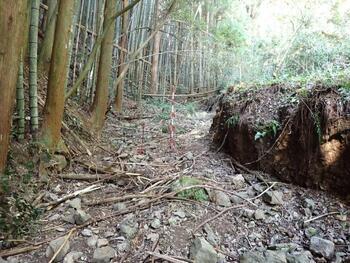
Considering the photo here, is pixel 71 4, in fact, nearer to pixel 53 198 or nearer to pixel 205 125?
pixel 53 198

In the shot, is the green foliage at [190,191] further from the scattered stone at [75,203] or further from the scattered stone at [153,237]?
the scattered stone at [75,203]

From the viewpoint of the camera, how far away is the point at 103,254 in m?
1.74

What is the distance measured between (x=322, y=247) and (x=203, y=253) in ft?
2.49

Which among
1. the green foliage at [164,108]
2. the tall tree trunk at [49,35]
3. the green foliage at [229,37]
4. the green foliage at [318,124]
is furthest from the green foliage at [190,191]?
the green foliage at [229,37]

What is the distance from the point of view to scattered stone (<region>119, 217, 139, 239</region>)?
194 centimetres

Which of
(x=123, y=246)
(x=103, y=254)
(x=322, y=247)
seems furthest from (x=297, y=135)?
(x=103, y=254)

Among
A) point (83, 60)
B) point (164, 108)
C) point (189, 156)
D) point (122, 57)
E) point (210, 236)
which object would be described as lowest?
point (210, 236)

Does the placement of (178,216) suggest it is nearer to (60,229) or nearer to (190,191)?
(190,191)

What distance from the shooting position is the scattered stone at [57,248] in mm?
1728

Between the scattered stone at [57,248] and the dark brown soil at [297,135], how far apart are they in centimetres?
184

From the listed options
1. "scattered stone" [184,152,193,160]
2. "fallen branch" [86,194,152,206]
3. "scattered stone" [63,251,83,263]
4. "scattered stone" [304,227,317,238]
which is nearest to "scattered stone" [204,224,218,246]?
"fallen branch" [86,194,152,206]

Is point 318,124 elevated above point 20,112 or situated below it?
above

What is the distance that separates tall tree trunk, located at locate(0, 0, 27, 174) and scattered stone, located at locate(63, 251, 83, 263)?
71 cm

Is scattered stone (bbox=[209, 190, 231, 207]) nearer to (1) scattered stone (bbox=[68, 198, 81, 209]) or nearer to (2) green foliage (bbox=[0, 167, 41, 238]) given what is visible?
(1) scattered stone (bbox=[68, 198, 81, 209])
